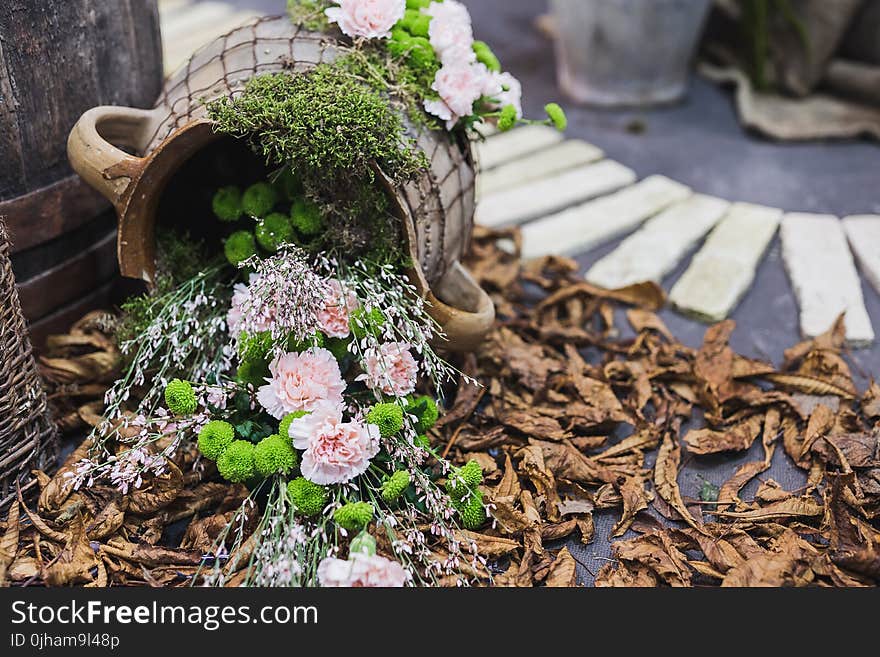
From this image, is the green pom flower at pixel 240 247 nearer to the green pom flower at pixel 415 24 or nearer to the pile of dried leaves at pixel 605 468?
the pile of dried leaves at pixel 605 468

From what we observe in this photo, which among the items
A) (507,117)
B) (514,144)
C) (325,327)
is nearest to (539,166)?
(514,144)

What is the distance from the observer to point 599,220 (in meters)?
2.50

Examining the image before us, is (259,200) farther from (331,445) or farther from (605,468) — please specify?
(605,468)

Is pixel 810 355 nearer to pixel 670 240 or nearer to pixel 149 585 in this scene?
pixel 670 240

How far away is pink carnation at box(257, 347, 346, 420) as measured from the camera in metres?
1.41

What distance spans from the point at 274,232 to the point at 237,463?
1.40ft

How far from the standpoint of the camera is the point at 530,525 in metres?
1.46

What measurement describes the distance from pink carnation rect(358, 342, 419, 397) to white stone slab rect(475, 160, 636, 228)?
3.49ft

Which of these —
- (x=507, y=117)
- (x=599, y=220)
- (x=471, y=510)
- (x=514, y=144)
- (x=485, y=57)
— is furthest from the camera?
(x=514, y=144)

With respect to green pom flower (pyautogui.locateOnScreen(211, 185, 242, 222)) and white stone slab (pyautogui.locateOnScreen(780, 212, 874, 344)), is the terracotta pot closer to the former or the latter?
green pom flower (pyautogui.locateOnScreen(211, 185, 242, 222))

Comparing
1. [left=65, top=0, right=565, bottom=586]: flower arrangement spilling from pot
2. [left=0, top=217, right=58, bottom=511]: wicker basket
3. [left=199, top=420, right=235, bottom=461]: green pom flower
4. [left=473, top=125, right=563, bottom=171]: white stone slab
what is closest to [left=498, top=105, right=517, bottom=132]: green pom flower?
[left=65, top=0, right=565, bottom=586]: flower arrangement spilling from pot

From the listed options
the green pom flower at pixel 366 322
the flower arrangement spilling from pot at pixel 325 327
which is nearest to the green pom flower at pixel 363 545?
the flower arrangement spilling from pot at pixel 325 327

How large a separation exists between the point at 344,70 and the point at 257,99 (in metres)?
0.18

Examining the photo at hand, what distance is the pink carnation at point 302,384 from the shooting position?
1.41 m
